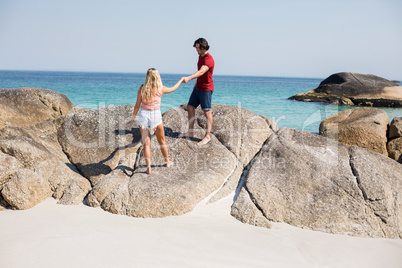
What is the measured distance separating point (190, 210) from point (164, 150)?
48.2 inches

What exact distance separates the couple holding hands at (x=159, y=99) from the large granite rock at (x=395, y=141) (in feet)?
13.5

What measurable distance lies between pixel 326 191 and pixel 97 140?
14.5 ft

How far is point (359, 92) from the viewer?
85.5 feet

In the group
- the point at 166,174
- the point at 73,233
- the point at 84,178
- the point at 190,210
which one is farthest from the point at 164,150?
the point at 73,233

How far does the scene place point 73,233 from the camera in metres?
4.29

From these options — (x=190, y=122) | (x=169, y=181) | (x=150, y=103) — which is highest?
(x=150, y=103)

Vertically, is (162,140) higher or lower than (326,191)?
higher

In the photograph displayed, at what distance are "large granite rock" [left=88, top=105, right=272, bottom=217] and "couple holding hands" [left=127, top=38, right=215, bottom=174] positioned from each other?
0.23 metres

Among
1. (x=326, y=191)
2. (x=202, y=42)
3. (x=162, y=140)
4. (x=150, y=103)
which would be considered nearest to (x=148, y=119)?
(x=150, y=103)

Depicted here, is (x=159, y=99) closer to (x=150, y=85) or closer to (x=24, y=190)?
(x=150, y=85)

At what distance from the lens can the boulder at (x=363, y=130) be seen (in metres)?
6.92

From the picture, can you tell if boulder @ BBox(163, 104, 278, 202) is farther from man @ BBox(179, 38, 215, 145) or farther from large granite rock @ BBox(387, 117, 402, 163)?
large granite rock @ BBox(387, 117, 402, 163)

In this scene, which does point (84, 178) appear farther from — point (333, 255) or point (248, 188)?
point (333, 255)

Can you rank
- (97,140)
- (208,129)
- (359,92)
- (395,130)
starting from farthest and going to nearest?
1. (359,92)
2. (395,130)
3. (97,140)
4. (208,129)
